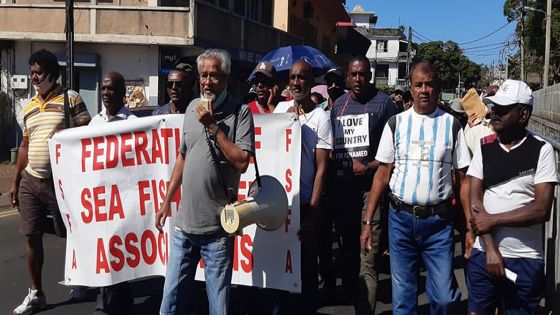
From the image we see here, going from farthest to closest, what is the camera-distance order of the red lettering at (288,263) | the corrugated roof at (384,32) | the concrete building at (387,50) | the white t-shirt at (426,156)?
the corrugated roof at (384,32) → the concrete building at (387,50) → the red lettering at (288,263) → the white t-shirt at (426,156)

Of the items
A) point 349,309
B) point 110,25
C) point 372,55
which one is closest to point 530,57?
point 372,55

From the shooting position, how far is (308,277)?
502 cm

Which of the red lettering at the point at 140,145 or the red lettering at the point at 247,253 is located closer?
the red lettering at the point at 247,253

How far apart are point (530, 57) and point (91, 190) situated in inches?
2359

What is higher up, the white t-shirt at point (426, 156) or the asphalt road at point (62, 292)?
the white t-shirt at point (426, 156)

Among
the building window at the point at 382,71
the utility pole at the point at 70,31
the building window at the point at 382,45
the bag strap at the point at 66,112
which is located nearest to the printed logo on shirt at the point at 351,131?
the bag strap at the point at 66,112

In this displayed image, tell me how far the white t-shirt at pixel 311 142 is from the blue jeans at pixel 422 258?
0.74m

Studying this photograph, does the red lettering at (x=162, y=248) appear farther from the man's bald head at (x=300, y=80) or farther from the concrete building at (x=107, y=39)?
the concrete building at (x=107, y=39)

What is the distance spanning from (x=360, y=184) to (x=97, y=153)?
2.11 meters

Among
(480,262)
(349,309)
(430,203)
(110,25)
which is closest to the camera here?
(480,262)

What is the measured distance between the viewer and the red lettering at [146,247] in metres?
5.03

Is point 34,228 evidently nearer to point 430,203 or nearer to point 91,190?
point 91,190

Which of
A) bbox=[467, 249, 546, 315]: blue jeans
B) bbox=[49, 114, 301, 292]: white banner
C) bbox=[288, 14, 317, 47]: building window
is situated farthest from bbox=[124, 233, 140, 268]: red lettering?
bbox=[288, 14, 317, 47]: building window

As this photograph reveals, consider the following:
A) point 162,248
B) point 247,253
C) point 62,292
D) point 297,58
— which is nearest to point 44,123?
point 162,248
